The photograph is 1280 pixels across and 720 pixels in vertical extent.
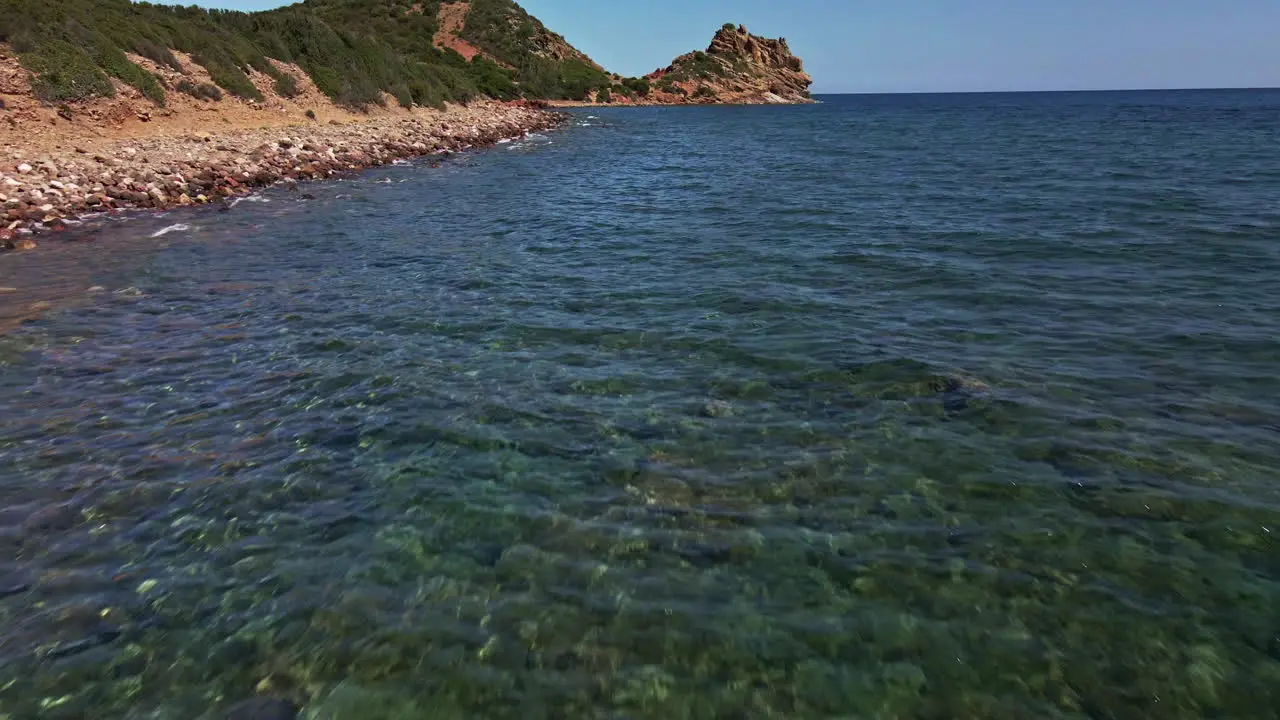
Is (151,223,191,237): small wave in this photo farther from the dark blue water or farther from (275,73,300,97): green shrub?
(275,73,300,97): green shrub

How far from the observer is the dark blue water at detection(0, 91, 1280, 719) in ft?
17.4

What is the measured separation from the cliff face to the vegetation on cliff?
6324cm

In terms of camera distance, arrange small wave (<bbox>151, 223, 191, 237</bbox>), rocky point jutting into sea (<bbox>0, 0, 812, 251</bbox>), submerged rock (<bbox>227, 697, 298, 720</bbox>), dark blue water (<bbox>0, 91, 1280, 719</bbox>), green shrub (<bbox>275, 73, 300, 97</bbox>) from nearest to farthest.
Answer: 1. submerged rock (<bbox>227, 697, 298, 720</bbox>)
2. dark blue water (<bbox>0, 91, 1280, 719</bbox>)
3. small wave (<bbox>151, 223, 191, 237</bbox>)
4. rocky point jutting into sea (<bbox>0, 0, 812, 251</bbox>)
5. green shrub (<bbox>275, 73, 300, 97</bbox>)

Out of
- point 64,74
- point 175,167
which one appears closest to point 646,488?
point 175,167

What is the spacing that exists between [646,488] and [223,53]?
4896cm

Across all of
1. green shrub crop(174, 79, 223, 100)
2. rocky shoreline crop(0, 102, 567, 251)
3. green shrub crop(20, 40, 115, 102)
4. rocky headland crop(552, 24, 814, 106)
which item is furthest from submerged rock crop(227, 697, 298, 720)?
rocky headland crop(552, 24, 814, 106)

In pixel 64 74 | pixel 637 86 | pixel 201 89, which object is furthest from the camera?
pixel 637 86

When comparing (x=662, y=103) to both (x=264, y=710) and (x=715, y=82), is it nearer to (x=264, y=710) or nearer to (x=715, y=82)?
(x=715, y=82)

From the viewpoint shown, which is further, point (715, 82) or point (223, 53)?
point (715, 82)

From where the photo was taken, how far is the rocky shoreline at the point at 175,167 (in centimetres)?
2111

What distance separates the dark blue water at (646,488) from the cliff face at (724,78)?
518 ft

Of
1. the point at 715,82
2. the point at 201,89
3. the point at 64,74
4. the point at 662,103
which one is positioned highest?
the point at 715,82

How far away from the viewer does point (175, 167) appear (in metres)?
27.0

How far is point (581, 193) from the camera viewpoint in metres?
30.8
